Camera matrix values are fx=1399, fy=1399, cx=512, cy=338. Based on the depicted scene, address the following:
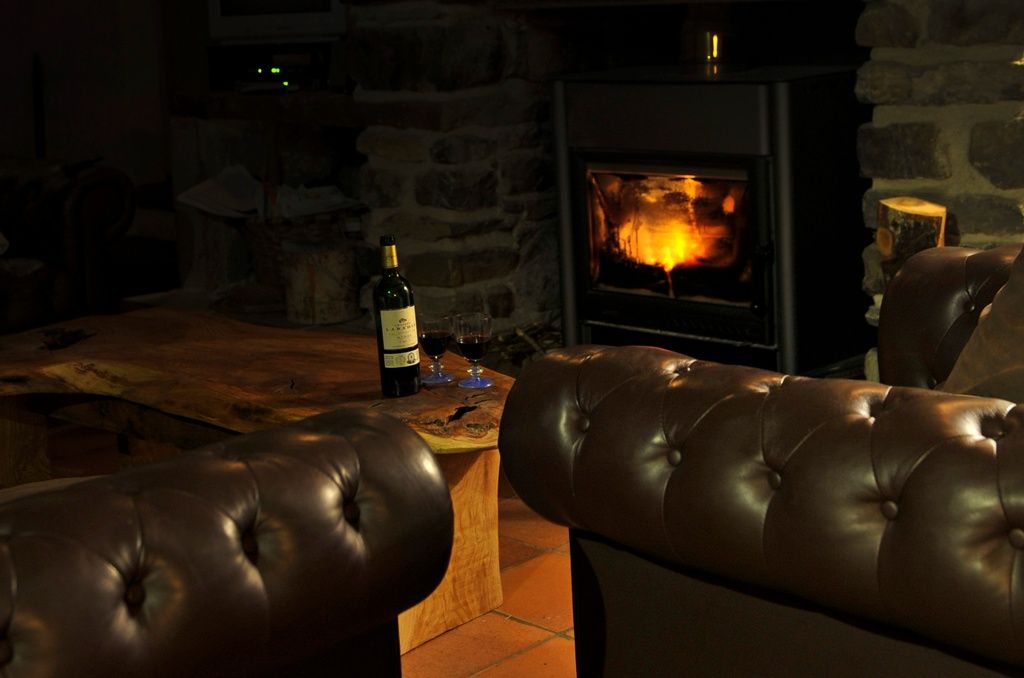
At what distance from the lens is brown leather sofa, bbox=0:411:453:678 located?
52.3 inches

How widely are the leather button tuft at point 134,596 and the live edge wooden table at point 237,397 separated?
1.07 metres

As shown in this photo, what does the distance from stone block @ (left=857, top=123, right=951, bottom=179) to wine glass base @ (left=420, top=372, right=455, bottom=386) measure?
1370mm

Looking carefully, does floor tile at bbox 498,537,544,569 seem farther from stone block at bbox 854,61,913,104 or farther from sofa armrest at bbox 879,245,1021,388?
stone block at bbox 854,61,913,104

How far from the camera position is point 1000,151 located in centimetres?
334

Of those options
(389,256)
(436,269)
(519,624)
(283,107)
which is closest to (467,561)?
(519,624)

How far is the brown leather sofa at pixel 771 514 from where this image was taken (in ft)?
4.30

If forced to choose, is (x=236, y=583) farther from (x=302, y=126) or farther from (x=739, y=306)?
(x=302, y=126)

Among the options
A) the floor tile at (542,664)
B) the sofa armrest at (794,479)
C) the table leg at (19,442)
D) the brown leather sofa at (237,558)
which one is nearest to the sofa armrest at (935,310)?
the sofa armrest at (794,479)

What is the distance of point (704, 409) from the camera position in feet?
5.17

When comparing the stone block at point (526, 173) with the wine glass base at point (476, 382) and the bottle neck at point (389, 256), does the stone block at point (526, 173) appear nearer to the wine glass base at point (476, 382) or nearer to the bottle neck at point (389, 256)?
the wine glass base at point (476, 382)

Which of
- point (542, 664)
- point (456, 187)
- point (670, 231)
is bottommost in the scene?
point (542, 664)

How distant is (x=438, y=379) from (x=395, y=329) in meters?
0.19

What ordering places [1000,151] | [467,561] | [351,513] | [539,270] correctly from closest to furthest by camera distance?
[351,513]
[467,561]
[1000,151]
[539,270]

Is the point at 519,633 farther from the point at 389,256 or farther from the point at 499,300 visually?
the point at 499,300
